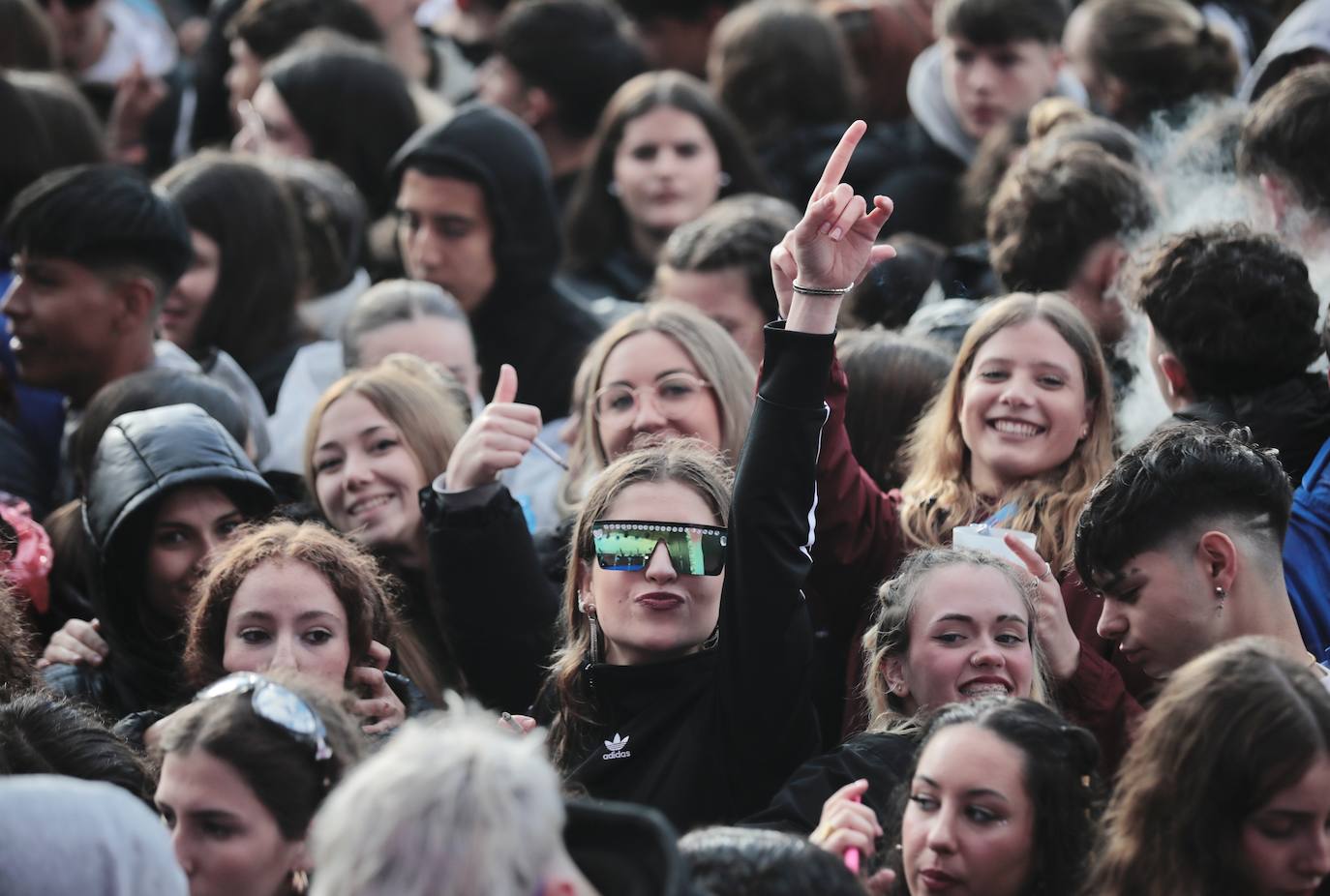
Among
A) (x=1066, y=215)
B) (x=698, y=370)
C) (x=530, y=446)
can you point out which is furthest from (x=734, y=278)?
(x=530, y=446)

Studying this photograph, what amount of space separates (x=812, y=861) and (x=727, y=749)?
119cm

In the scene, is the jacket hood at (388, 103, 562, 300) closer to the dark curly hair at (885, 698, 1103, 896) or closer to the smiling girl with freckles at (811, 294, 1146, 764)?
the smiling girl with freckles at (811, 294, 1146, 764)

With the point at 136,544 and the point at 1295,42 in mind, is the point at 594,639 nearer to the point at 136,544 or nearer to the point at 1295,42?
the point at 136,544

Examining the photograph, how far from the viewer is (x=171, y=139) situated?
9.73 metres

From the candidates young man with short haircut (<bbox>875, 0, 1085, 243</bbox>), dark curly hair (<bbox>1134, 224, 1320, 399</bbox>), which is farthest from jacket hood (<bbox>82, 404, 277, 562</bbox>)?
young man with short haircut (<bbox>875, 0, 1085, 243</bbox>)

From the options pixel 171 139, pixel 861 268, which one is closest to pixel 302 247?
pixel 171 139

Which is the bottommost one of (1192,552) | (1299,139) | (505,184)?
(1192,552)

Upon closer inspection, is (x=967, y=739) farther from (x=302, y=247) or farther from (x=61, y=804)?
(x=302, y=247)

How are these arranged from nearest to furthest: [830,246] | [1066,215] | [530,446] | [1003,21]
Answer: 1. [830,246]
2. [530,446]
3. [1066,215]
4. [1003,21]

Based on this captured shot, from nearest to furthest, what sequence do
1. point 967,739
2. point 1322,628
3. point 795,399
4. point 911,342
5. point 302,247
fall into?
point 967,739
point 795,399
point 1322,628
point 911,342
point 302,247

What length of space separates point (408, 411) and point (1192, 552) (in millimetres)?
Answer: 2437

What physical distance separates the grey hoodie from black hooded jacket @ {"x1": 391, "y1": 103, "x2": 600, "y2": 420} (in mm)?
4275

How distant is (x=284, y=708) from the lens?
3904mm

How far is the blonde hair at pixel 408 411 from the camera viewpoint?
5668 mm
